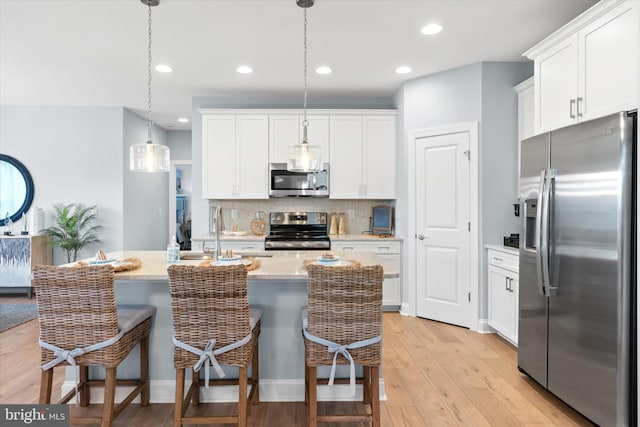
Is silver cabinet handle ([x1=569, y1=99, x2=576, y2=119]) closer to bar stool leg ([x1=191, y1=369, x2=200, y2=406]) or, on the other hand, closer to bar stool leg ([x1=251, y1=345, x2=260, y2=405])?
bar stool leg ([x1=251, y1=345, x2=260, y2=405])

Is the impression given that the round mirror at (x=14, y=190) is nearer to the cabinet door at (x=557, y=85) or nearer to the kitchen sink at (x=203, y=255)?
the kitchen sink at (x=203, y=255)

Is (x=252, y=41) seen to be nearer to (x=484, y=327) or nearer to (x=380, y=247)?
(x=380, y=247)

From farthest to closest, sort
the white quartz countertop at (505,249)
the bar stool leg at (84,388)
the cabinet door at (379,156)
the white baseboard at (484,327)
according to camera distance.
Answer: the cabinet door at (379,156)
the white baseboard at (484,327)
the white quartz countertop at (505,249)
the bar stool leg at (84,388)

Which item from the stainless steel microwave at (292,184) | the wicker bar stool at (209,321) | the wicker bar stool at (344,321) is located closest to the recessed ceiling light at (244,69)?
the stainless steel microwave at (292,184)

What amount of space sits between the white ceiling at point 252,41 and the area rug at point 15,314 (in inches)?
106

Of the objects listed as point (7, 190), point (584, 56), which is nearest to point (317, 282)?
point (584, 56)

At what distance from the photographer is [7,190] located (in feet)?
18.3

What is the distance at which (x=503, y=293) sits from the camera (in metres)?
3.48

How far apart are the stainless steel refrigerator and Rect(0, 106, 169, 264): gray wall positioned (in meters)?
5.38

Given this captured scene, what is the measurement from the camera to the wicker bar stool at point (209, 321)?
74.7 inches

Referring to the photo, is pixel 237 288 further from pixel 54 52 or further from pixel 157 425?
pixel 54 52

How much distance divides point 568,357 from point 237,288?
1959mm

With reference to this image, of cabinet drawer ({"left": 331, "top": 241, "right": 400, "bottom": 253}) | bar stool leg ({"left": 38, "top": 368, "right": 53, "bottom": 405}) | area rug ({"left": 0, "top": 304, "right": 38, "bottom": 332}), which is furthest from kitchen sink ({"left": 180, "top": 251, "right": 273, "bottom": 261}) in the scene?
area rug ({"left": 0, "top": 304, "right": 38, "bottom": 332})

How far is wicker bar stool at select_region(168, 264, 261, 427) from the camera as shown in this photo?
190 cm
